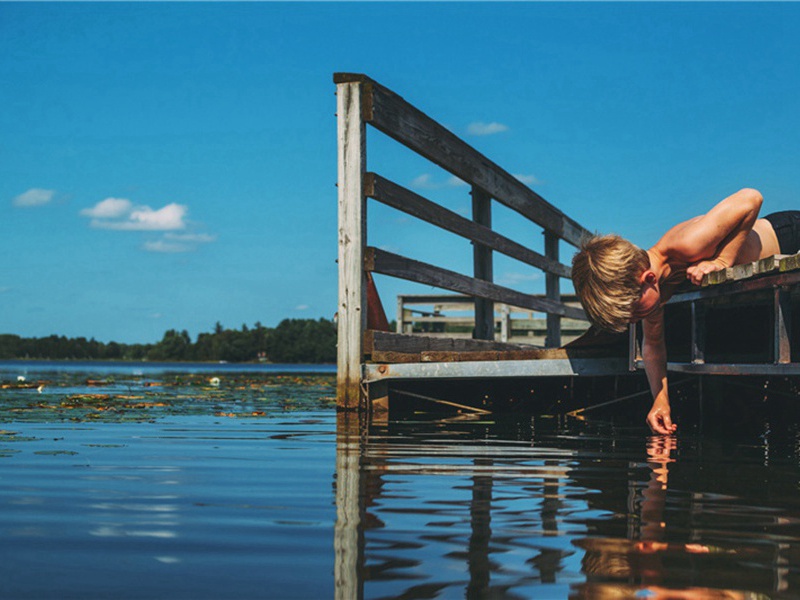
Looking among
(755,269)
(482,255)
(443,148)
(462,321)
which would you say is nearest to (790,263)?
(755,269)

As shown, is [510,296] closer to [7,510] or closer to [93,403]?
[93,403]

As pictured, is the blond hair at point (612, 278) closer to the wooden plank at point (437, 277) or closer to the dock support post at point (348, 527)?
the dock support post at point (348, 527)

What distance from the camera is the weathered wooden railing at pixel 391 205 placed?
5.39 meters

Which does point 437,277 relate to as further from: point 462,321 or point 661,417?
point 462,321

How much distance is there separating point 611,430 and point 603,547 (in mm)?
3272

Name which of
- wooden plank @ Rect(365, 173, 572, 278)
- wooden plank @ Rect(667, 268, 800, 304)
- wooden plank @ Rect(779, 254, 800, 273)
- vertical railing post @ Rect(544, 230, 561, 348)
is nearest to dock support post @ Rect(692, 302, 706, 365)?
wooden plank @ Rect(667, 268, 800, 304)

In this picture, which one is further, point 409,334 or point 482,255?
point 482,255

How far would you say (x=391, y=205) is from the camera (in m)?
5.67

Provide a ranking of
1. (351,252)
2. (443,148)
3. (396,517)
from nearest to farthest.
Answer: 1. (396,517)
2. (351,252)
3. (443,148)

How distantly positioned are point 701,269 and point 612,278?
1.85ft

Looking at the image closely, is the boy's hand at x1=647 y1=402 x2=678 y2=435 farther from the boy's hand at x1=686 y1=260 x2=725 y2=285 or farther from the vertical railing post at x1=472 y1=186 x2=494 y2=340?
the vertical railing post at x1=472 y1=186 x2=494 y2=340

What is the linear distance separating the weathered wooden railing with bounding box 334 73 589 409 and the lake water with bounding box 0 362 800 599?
1.35 meters

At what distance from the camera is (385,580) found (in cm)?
142

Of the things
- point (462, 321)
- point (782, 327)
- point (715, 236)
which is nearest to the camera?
point (782, 327)
